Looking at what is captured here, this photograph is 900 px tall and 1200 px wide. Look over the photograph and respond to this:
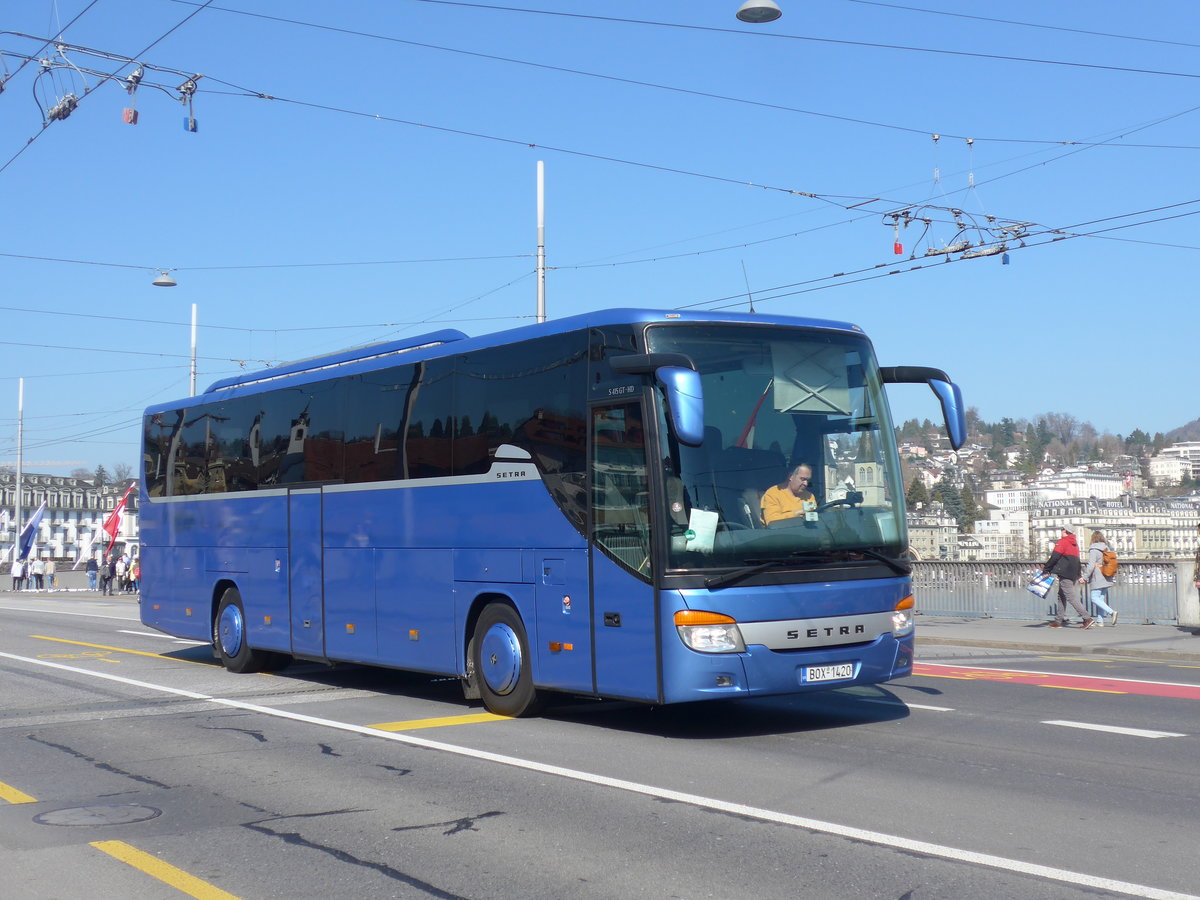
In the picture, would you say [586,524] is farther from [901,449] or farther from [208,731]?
[208,731]

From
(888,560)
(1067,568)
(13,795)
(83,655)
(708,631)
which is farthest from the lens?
(1067,568)

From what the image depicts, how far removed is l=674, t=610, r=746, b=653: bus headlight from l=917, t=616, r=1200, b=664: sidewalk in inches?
405

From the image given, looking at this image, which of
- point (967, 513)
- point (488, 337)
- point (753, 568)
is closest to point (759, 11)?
point (488, 337)

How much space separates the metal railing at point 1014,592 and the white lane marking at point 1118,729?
14089 mm

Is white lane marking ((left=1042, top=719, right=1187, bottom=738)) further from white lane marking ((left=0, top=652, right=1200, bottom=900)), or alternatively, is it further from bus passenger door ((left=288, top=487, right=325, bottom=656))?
bus passenger door ((left=288, top=487, right=325, bottom=656))

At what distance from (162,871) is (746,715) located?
21.1 feet

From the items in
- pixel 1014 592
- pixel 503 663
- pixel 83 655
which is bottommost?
pixel 83 655

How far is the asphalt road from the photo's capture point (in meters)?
6.32

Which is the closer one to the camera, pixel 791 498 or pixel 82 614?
pixel 791 498

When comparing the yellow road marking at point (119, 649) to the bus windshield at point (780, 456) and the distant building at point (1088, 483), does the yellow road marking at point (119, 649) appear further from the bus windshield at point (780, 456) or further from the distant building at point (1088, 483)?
the distant building at point (1088, 483)

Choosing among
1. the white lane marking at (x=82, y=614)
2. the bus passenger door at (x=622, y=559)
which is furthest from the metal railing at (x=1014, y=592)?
the white lane marking at (x=82, y=614)

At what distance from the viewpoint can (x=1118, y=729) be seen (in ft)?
35.3

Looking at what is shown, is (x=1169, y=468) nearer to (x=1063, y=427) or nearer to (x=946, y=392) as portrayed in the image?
(x=1063, y=427)

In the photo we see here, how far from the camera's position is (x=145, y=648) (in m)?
21.8
